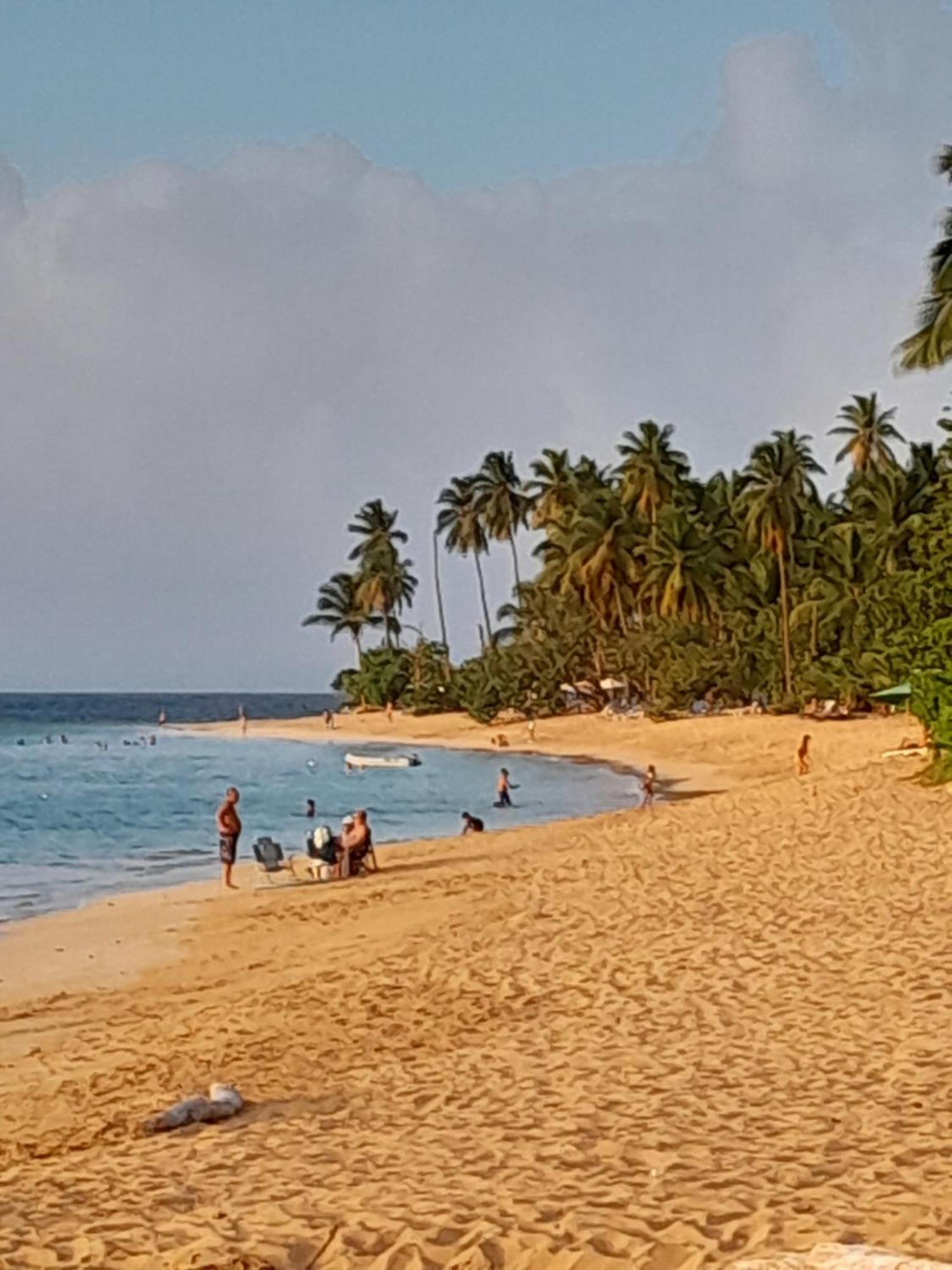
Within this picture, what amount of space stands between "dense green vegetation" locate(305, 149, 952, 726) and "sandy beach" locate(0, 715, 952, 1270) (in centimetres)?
1821

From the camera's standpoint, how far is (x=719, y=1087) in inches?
289

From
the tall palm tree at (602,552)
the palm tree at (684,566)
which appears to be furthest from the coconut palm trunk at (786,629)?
the tall palm tree at (602,552)

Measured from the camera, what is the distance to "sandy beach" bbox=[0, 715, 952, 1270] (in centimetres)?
539

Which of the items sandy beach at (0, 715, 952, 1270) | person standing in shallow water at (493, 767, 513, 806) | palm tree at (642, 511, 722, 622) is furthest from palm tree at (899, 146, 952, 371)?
palm tree at (642, 511, 722, 622)

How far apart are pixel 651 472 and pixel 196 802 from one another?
3231cm

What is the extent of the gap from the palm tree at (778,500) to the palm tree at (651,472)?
29.8 feet

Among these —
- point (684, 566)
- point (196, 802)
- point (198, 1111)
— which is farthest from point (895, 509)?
point (198, 1111)

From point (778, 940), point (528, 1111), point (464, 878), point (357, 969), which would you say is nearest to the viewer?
point (528, 1111)

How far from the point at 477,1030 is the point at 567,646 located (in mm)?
63224

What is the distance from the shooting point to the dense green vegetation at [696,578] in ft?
163

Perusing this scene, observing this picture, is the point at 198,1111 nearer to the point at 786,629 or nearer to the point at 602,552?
the point at 786,629

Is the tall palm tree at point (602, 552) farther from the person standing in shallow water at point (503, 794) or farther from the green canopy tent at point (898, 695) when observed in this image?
the person standing in shallow water at point (503, 794)

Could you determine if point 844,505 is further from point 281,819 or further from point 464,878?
point 464,878

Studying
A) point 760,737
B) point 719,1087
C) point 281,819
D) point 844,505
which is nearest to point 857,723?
point 760,737
